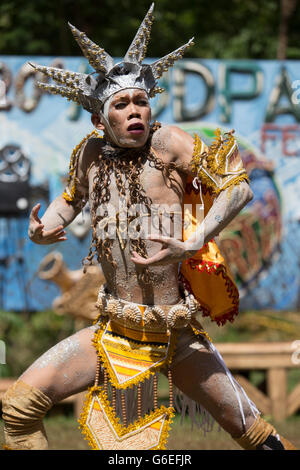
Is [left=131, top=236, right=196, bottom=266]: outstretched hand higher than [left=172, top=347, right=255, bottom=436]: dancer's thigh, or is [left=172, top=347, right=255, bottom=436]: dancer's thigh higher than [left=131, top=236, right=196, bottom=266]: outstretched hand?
[left=131, top=236, right=196, bottom=266]: outstretched hand

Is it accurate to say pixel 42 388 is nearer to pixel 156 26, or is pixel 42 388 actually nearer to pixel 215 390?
pixel 215 390

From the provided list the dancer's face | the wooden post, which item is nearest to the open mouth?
the dancer's face

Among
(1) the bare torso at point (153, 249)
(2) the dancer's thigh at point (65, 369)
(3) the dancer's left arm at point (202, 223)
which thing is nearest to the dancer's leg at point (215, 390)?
(1) the bare torso at point (153, 249)

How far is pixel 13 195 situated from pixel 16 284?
93cm

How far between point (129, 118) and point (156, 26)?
26.1 feet

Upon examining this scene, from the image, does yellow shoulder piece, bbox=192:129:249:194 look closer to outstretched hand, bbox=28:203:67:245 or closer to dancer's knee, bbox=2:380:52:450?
outstretched hand, bbox=28:203:67:245

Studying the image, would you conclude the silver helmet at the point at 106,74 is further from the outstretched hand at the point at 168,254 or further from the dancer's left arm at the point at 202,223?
the outstretched hand at the point at 168,254

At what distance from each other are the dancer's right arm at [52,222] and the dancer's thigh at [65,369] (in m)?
0.46

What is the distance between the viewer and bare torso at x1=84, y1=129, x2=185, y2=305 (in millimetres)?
3277

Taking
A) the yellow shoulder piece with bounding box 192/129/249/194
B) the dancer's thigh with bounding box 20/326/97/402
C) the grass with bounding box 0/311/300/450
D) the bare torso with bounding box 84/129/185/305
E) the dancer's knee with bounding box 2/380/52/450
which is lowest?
the grass with bounding box 0/311/300/450

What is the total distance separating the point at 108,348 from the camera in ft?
10.8

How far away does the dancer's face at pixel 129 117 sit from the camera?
3.24 m

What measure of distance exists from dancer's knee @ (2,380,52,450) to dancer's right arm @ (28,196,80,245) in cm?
65

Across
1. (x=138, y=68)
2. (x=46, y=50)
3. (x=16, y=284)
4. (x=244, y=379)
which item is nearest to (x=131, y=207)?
(x=138, y=68)
